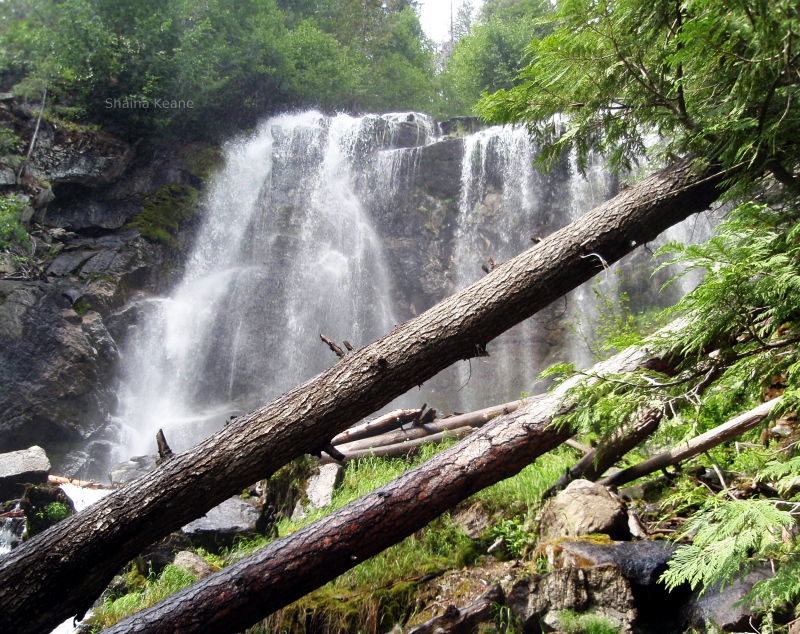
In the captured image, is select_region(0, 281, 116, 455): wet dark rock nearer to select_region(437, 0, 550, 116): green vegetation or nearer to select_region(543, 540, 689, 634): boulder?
select_region(543, 540, 689, 634): boulder

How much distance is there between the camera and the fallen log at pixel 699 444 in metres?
3.79

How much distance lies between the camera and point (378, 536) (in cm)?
345

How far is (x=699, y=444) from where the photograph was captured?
3912 millimetres

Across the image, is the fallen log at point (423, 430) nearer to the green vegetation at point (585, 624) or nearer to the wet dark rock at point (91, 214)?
the green vegetation at point (585, 624)

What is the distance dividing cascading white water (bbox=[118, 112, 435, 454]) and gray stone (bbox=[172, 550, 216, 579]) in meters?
8.93

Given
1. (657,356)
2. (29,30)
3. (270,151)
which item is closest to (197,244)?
(270,151)

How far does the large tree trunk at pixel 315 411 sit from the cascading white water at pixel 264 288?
1093 cm

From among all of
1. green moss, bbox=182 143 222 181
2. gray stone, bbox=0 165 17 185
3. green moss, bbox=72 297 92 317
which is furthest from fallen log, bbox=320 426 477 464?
green moss, bbox=182 143 222 181

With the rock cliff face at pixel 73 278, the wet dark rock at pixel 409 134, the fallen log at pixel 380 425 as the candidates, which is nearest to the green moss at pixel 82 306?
the rock cliff face at pixel 73 278

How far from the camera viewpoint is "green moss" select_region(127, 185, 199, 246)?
16.7 m

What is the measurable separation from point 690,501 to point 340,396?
248 cm

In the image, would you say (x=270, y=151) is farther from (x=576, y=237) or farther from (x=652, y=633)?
(x=652, y=633)

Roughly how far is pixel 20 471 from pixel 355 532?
7608mm

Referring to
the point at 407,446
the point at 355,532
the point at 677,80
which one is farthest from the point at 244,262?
the point at 677,80
